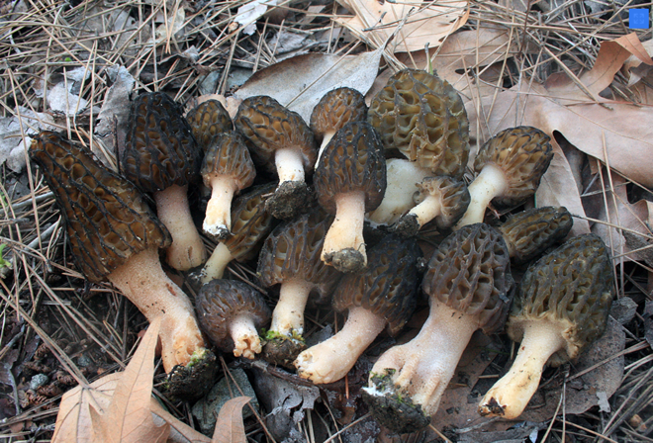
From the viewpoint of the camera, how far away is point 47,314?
3031mm

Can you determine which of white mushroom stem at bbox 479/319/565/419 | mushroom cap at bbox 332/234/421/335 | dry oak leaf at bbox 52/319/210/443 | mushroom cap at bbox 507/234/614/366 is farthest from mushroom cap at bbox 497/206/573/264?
dry oak leaf at bbox 52/319/210/443

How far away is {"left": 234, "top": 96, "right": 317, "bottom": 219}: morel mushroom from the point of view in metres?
3.08

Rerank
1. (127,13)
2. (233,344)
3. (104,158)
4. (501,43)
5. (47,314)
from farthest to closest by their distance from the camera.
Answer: (127,13)
(501,43)
(104,158)
(47,314)
(233,344)

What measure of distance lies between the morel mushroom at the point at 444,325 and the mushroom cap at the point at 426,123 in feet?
1.80

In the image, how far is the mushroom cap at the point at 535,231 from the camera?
2908 mm

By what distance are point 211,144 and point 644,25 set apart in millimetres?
3137

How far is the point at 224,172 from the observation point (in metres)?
2.98

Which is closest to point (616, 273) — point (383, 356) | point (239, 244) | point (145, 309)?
point (383, 356)

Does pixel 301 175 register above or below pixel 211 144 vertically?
below

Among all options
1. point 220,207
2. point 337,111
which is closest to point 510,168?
point 337,111

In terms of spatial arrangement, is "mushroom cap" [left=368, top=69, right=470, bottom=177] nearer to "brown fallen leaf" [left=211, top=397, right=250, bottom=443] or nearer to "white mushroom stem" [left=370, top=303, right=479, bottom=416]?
"white mushroom stem" [left=370, top=303, right=479, bottom=416]

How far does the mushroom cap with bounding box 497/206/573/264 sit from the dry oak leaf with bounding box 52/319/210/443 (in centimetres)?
220

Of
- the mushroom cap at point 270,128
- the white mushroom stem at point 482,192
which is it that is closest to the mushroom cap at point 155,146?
the mushroom cap at point 270,128

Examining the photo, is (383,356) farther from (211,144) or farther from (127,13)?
(127,13)
